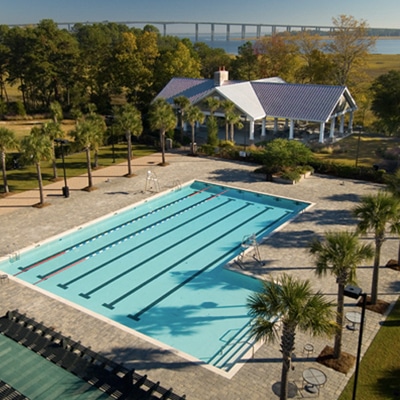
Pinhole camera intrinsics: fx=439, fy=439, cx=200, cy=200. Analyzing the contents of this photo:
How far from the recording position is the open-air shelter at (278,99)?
4325 cm

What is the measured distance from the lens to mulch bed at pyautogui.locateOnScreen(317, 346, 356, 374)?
14.4 m

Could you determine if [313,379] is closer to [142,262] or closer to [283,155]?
[142,262]

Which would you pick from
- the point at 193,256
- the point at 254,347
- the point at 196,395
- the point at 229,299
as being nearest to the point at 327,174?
the point at 193,256

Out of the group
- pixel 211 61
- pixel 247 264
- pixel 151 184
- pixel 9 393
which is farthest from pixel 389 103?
pixel 9 393

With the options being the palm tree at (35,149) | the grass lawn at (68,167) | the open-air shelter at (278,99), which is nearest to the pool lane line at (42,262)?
the palm tree at (35,149)

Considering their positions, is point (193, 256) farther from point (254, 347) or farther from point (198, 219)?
point (254, 347)

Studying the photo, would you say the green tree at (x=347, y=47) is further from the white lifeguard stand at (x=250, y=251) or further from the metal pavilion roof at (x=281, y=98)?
the white lifeguard stand at (x=250, y=251)

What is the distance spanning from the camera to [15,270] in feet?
70.8

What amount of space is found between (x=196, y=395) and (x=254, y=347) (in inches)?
118

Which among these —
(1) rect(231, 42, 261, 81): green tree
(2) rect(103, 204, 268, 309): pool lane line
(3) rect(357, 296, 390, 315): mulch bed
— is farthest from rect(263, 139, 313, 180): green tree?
(1) rect(231, 42, 261, 81): green tree

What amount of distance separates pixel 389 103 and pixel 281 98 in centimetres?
1129

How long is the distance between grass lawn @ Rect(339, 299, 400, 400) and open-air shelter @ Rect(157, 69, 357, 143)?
29.2 metres

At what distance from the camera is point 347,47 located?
202 ft

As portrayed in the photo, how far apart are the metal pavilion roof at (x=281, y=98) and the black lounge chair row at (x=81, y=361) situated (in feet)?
107
